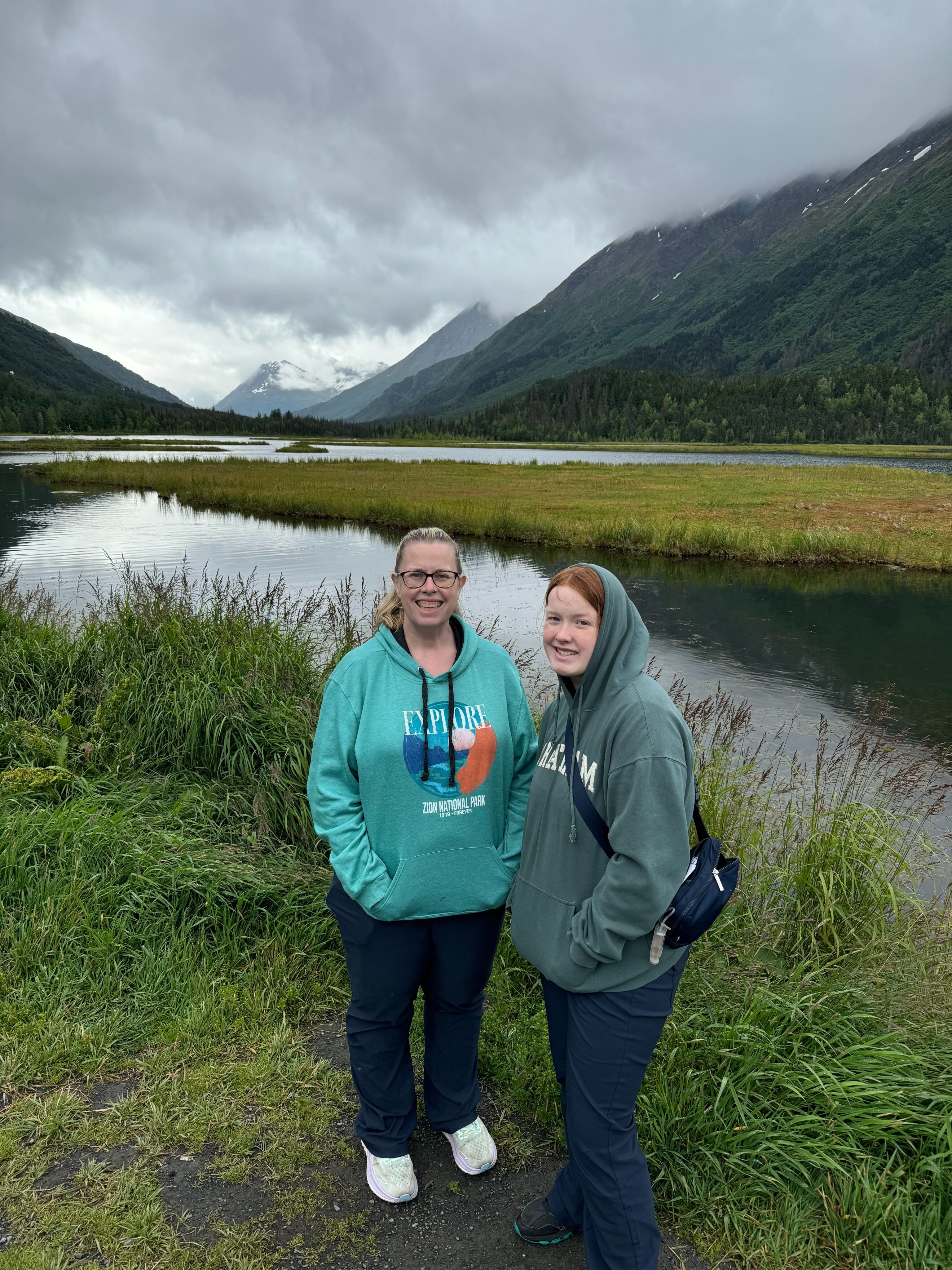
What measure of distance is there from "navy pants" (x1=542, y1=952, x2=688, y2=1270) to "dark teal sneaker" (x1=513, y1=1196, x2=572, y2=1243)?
398 millimetres

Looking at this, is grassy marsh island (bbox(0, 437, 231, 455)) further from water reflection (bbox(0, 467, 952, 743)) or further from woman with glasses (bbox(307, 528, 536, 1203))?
woman with glasses (bbox(307, 528, 536, 1203))

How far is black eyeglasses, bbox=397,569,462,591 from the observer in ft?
9.22

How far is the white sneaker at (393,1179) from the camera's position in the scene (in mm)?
2965

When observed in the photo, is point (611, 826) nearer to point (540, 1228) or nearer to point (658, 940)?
point (658, 940)

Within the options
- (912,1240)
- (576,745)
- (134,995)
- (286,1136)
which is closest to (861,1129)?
(912,1240)

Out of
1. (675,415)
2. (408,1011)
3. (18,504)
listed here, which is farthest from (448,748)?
(675,415)

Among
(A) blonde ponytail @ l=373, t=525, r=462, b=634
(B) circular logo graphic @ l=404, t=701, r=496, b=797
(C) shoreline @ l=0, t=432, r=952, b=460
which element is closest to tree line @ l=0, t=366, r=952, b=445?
(C) shoreline @ l=0, t=432, r=952, b=460

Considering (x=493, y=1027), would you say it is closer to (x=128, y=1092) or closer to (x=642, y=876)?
(x=128, y=1092)

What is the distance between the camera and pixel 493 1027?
153 inches

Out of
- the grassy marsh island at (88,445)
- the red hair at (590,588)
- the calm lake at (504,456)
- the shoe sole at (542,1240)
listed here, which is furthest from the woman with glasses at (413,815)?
the grassy marsh island at (88,445)

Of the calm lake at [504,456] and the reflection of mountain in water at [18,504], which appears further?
the calm lake at [504,456]

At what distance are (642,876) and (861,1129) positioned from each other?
188 centimetres

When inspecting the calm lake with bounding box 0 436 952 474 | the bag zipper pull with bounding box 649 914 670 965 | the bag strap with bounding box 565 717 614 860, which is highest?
the calm lake with bounding box 0 436 952 474

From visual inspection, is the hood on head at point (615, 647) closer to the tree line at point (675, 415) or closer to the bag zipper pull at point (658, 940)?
the bag zipper pull at point (658, 940)
